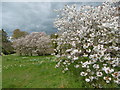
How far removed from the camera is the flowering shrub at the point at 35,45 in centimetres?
2889

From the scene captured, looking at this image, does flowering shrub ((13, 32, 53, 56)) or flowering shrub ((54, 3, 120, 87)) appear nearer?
flowering shrub ((54, 3, 120, 87))

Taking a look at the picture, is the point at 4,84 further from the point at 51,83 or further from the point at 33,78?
the point at 51,83

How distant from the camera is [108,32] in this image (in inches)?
269

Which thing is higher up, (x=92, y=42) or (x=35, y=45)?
(x=92, y=42)

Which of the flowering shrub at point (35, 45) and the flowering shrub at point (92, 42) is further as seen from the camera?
the flowering shrub at point (35, 45)

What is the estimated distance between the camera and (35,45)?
29.4 meters

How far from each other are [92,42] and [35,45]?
2335 cm

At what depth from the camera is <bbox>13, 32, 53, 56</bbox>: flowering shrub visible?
1138 inches

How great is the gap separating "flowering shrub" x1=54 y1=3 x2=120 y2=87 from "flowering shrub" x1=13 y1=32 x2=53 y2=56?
63.2 ft

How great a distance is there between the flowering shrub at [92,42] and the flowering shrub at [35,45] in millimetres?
19267

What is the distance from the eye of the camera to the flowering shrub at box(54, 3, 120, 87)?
6148mm

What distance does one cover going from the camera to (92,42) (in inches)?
271

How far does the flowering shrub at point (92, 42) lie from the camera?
615 centimetres

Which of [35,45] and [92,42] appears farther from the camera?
[35,45]
